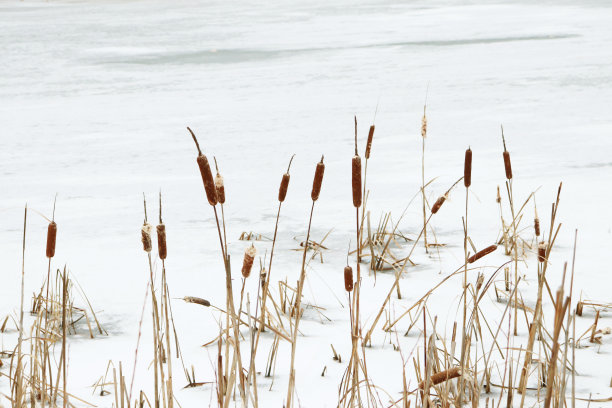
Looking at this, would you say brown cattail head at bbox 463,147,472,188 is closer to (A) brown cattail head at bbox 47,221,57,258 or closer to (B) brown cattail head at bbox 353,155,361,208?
(B) brown cattail head at bbox 353,155,361,208

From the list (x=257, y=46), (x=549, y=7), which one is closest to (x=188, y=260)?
(x=257, y=46)

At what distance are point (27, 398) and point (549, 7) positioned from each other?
1533cm

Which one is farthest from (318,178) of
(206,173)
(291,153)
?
(291,153)

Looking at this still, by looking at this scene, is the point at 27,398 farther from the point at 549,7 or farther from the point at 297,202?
Result: the point at 549,7

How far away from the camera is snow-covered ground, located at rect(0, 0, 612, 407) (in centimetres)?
259

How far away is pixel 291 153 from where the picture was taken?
537cm

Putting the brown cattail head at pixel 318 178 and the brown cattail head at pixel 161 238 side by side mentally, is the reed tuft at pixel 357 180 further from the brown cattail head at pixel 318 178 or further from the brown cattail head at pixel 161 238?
the brown cattail head at pixel 161 238

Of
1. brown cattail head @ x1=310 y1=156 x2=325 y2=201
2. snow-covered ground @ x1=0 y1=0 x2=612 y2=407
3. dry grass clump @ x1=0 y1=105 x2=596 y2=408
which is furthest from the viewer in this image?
snow-covered ground @ x1=0 y1=0 x2=612 y2=407

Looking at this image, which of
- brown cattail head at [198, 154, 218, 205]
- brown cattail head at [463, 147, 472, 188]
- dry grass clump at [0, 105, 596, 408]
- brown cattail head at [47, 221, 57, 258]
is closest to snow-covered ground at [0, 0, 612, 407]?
dry grass clump at [0, 105, 596, 408]

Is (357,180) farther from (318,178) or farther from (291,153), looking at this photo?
(291,153)

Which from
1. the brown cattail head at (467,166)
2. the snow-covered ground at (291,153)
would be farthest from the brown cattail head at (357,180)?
the snow-covered ground at (291,153)

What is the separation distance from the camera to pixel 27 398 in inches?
80.4

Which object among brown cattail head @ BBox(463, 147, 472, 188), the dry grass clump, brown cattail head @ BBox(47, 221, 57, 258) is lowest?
the dry grass clump

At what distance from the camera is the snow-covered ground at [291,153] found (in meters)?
2.59
